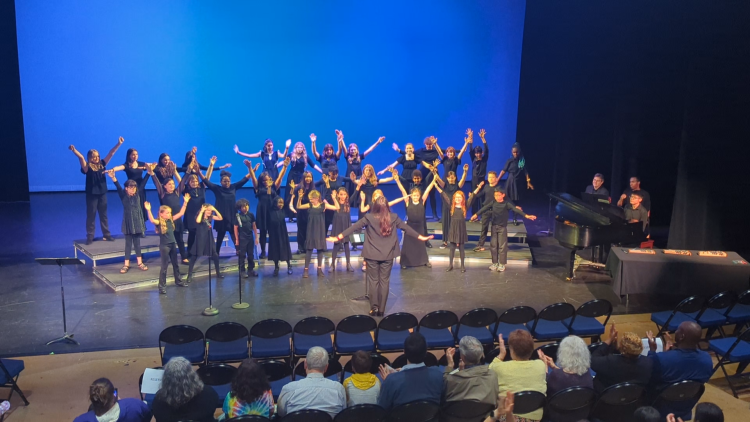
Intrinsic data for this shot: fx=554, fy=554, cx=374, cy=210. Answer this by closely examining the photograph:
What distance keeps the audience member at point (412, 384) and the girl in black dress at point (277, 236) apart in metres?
4.68

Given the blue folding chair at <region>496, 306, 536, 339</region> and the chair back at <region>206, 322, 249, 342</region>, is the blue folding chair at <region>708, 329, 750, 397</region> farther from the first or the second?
the chair back at <region>206, 322, 249, 342</region>

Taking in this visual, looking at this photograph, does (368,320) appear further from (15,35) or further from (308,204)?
(15,35)

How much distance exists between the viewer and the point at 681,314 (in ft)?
20.3

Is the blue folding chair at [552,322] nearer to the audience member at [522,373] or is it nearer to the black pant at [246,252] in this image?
the audience member at [522,373]

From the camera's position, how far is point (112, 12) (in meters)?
14.3

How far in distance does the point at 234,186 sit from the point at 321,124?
7.29m

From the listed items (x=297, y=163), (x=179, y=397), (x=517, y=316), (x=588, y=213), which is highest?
(x=297, y=163)

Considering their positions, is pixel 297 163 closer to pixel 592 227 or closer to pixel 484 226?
pixel 484 226

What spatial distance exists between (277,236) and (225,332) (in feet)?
11.0

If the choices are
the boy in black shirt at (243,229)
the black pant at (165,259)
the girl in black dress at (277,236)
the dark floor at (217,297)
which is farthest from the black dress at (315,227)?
the black pant at (165,259)

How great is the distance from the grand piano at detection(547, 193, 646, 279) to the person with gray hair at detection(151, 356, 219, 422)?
6056mm

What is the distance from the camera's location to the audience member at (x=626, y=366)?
414 centimetres

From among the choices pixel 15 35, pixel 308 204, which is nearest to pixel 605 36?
pixel 308 204

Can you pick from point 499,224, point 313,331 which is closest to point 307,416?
point 313,331
